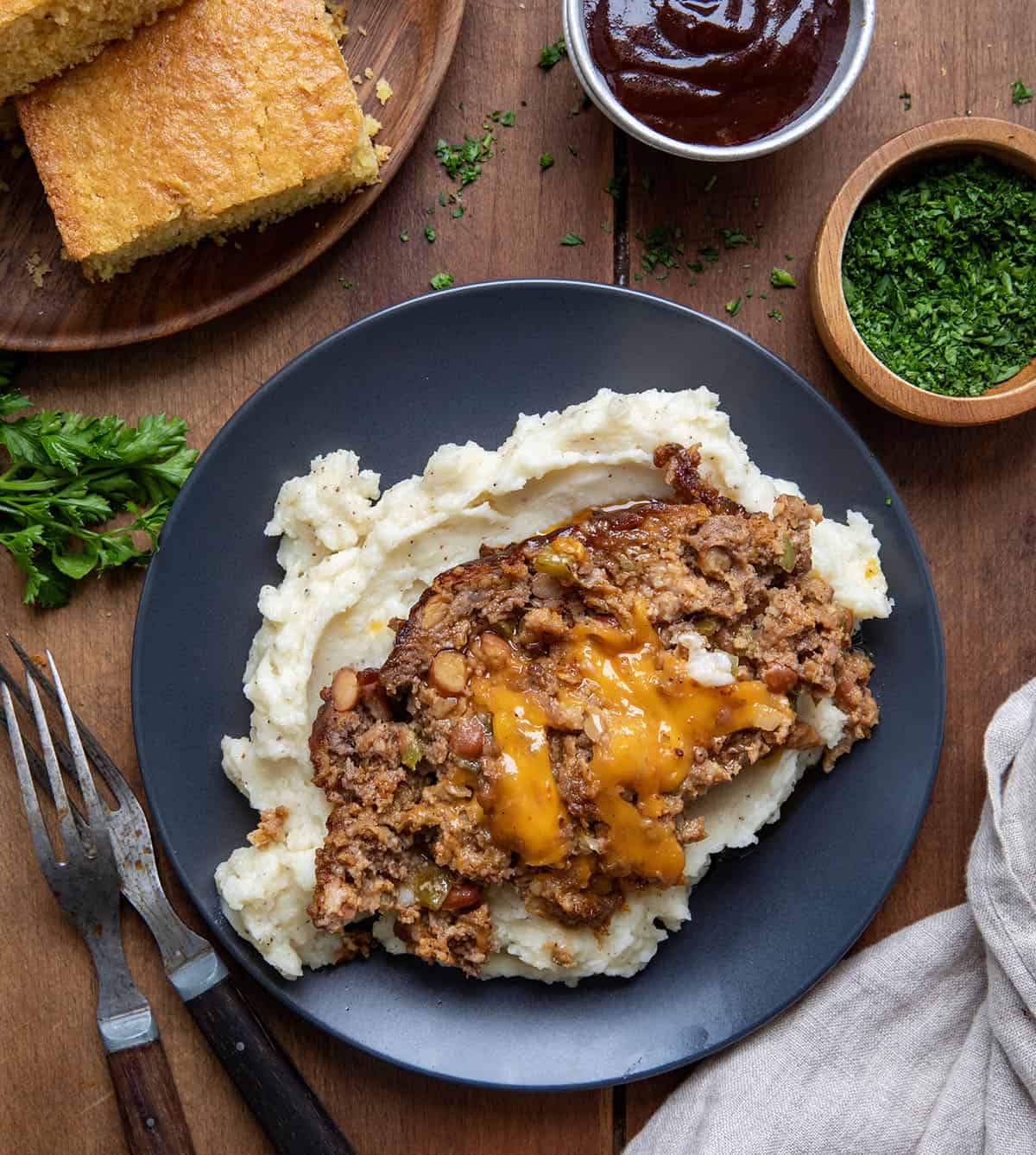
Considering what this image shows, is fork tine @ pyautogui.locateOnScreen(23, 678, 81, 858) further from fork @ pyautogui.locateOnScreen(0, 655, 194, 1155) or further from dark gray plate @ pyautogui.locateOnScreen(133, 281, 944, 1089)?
dark gray plate @ pyautogui.locateOnScreen(133, 281, 944, 1089)

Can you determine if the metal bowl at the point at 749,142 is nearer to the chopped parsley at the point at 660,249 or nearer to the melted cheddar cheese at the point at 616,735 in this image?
the chopped parsley at the point at 660,249

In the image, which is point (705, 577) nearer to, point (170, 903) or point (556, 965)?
point (556, 965)

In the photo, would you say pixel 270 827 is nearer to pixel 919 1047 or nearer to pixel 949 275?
pixel 919 1047

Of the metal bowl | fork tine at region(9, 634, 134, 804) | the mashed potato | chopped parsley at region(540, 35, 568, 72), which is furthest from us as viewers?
chopped parsley at region(540, 35, 568, 72)

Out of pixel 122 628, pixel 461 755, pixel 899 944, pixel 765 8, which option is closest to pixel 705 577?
pixel 461 755

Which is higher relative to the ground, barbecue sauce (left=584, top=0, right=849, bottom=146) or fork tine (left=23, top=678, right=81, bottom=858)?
barbecue sauce (left=584, top=0, right=849, bottom=146)

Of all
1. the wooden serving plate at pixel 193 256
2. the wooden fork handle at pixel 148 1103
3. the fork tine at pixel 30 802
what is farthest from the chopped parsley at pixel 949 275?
the wooden fork handle at pixel 148 1103

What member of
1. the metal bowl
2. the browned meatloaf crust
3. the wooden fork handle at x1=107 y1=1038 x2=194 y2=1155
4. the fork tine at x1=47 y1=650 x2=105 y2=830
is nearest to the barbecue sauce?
the metal bowl
